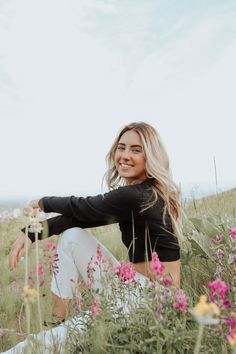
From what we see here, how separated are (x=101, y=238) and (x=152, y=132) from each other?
2569 millimetres

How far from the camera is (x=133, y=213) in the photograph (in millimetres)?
3121

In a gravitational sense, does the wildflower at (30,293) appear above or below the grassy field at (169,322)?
above

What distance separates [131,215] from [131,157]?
Answer: 1.41ft

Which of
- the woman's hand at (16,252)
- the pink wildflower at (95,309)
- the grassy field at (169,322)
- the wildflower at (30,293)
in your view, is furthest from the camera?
the woman's hand at (16,252)

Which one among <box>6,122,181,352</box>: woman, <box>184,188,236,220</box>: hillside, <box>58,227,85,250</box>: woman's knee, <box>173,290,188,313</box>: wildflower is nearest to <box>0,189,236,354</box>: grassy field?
<box>173,290,188,313</box>: wildflower

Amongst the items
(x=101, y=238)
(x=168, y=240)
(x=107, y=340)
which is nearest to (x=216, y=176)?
(x=168, y=240)

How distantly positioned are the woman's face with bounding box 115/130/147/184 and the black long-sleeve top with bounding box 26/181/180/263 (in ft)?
0.51

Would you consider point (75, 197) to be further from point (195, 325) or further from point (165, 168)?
point (195, 325)

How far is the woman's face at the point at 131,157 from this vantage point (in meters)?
3.35

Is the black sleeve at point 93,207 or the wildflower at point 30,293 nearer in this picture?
the wildflower at point 30,293

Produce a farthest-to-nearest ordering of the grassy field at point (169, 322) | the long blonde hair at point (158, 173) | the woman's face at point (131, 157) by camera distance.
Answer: the woman's face at point (131, 157), the long blonde hair at point (158, 173), the grassy field at point (169, 322)

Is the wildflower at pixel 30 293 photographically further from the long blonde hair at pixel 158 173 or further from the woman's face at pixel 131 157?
the woman's face at pixel 131 157

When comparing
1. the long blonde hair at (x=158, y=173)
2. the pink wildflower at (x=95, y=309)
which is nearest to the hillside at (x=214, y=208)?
the long blonde hair at (x=158, y=173)

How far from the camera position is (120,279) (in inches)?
86.5
